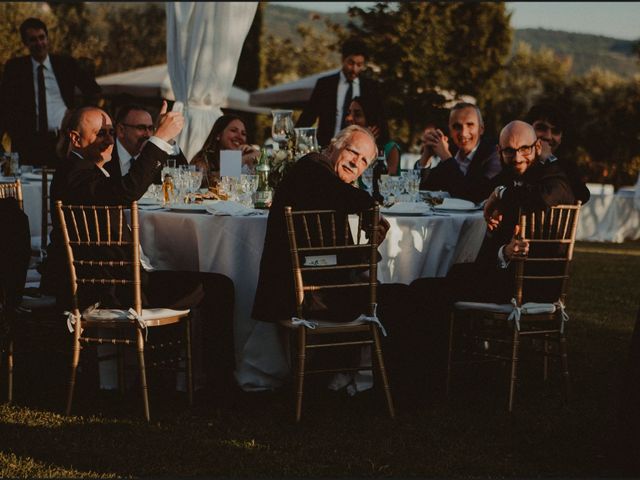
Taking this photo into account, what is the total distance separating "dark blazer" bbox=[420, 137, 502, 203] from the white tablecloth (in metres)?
9.42

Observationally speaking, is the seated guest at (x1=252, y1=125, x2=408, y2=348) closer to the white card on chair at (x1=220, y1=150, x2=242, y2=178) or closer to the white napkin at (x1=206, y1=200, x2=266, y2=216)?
the white napkin at (x1=206, y1=200, x2=266, y2=216)

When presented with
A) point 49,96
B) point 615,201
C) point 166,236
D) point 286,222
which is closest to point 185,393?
point 166,236

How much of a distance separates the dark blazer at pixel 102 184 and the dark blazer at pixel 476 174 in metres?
2.45

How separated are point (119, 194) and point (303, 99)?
13458 mm

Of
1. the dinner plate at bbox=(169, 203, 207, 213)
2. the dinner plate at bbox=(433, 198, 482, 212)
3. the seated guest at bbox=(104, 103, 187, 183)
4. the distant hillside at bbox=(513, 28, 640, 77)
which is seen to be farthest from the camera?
the distant hillside at bbox=(513, 28, 640, 77)

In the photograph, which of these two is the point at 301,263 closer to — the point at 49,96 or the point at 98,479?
the point at 98,479

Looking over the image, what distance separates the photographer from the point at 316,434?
4.38 metres

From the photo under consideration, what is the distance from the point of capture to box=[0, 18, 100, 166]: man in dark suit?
8219 millimetres

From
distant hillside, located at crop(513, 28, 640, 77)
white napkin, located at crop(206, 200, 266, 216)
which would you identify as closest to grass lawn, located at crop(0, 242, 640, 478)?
white napkin, located at crop(206, 200, 266, 216)

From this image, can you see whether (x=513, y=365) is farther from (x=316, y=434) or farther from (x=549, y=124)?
(x=549, y=124)

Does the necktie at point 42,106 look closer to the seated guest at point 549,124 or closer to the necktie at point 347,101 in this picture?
the necktie at point 347,101

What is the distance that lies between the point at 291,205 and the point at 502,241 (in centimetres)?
119

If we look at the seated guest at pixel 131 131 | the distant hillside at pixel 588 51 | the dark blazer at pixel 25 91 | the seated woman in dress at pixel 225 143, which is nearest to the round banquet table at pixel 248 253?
the seated guest at pixel 131 131

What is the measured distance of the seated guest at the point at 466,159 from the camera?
6227mm
